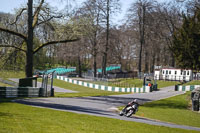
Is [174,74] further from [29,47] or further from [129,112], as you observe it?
[129,112]

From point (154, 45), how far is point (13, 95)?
42360 mm

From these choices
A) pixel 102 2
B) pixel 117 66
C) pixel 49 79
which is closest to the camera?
pixel 49 79

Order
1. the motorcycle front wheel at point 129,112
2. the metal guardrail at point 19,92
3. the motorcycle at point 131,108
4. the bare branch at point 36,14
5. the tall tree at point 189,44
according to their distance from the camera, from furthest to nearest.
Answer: the bare branch at point 36,14 → the tall tree at point 189,44 → the metal guardrail at point 19,92 → the motorcycle front wheel at point 129,112 → the motorcycle at point 131,108

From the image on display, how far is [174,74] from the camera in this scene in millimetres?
47531

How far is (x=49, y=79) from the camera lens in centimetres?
2378

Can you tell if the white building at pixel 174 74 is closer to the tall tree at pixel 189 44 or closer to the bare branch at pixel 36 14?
the tall tree at pixel 189 44

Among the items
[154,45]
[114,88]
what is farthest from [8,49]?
[154,45]

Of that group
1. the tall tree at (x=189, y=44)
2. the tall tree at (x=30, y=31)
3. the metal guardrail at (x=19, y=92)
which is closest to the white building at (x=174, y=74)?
the tall tree at (x=189, y=44)

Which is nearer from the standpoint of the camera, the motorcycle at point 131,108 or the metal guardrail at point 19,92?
the motorcycle at point 131,108

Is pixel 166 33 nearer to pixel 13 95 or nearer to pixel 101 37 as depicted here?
pixel 101 37

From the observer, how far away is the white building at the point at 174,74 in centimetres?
4506

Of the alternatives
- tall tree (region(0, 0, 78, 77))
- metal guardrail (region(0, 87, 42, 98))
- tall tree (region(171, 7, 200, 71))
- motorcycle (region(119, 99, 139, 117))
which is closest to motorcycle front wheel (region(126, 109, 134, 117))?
motorcycle (region(119, 99, 139, 117))

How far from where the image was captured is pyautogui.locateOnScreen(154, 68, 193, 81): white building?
45.1 meters

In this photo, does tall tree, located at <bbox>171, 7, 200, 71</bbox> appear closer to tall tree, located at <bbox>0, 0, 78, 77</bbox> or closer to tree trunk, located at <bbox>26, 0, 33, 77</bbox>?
tall tree, located at <bbox>0, 0, 78, 77</bbox>
